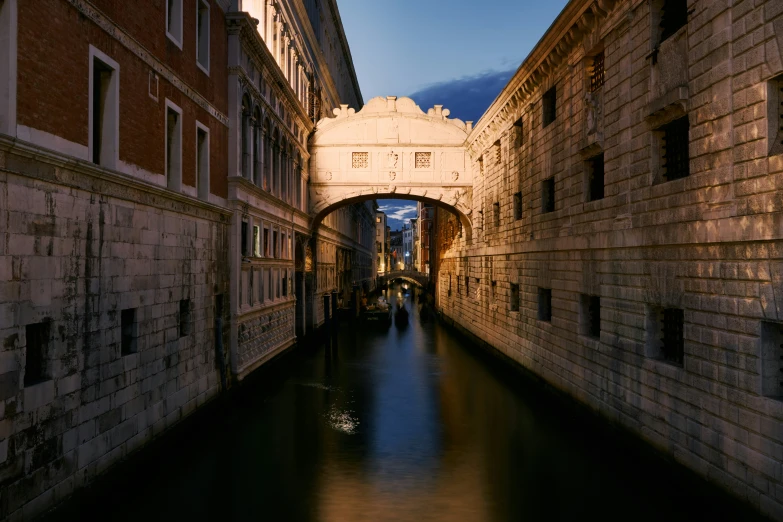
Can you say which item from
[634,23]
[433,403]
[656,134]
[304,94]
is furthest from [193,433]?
[304,94]

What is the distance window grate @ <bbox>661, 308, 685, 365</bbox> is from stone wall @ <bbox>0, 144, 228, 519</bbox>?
→ 854 cm

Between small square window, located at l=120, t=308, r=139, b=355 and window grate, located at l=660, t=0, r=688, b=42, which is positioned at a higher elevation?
window grate, located at l=660, t=0, r=688, b=42

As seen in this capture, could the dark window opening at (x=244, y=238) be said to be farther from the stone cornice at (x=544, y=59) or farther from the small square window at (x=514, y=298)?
the stone cornice at (x=544, y=59)

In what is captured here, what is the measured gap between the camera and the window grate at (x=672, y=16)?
9547mm

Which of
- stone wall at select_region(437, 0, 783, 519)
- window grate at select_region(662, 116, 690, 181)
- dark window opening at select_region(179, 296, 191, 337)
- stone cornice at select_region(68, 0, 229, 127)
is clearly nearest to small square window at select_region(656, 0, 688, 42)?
stone wall at select_region(437, 0, 783, 519)

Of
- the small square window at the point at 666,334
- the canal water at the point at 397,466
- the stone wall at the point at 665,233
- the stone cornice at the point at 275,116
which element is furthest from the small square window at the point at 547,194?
the stone cornice at the point at 275,116

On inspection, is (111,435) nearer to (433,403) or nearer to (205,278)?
(205,278)

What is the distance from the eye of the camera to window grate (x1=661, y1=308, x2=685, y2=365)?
9.35 metres

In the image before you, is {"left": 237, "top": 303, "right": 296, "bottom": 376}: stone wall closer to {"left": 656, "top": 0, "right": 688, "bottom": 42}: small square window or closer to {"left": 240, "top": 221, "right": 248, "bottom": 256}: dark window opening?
{"left": 240, "top": 221, "right": 248, "bottom": 256}: dark window opening

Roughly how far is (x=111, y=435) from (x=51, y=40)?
5442 mm

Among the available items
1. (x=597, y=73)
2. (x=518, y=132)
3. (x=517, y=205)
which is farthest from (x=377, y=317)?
(x=597, y=73)

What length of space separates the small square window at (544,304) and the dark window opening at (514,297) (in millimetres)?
2989

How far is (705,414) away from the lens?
8.22m

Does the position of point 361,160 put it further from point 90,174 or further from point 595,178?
point 90,174
